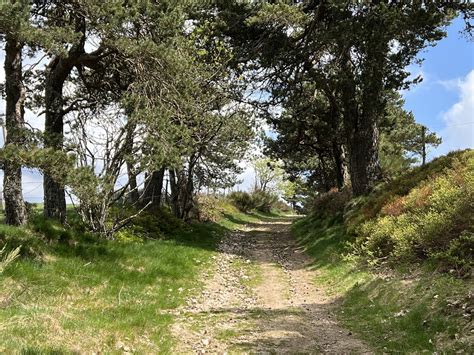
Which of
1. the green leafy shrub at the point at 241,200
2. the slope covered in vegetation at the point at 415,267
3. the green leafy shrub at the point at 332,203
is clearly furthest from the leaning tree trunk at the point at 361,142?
the green leafy shrub at the point at 241,200

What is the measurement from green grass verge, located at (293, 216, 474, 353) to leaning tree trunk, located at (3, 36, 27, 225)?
710 centimetres

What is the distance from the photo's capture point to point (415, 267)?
8391 millimetres

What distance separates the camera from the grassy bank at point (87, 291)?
5.45m

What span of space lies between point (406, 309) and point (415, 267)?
161 cm

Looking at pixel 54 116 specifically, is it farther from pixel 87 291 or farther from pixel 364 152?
pixel 364 152

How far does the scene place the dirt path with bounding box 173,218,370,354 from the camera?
20.6 ft

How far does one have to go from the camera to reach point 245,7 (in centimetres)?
1416

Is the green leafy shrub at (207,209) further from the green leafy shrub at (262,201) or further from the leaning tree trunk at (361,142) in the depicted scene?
the green leafy shrub at (262,201)

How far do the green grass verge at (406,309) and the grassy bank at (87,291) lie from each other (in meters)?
3.19

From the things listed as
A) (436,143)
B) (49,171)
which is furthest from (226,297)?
(436,143)

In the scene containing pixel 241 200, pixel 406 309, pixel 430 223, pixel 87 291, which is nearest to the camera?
pixel 406 309

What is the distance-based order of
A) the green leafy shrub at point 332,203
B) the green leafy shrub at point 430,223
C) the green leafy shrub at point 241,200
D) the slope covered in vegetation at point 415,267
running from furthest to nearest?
the green leafy shrub at point 241,200, the green leafy shrub at point 332,203, the green leafy shrub at point 430,223, the slope covered in vegetation at point 415,267

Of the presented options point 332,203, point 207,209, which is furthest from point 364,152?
point 207,209

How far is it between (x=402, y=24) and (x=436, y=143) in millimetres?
30820
